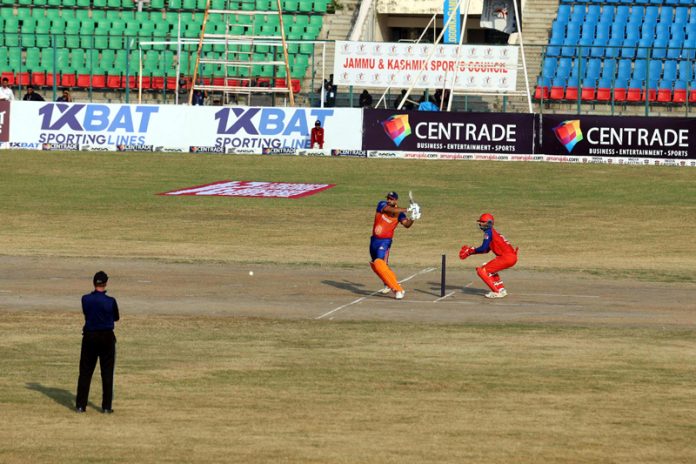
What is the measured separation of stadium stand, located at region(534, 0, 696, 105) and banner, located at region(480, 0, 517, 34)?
79.4 inches

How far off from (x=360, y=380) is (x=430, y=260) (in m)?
13.9

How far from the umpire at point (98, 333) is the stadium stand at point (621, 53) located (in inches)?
1439

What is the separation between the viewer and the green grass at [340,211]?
1271 inches

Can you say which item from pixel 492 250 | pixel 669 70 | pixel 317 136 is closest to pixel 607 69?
pixel 669 70

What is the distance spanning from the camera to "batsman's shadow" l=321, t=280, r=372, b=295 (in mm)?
26016

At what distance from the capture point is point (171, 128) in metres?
50.2

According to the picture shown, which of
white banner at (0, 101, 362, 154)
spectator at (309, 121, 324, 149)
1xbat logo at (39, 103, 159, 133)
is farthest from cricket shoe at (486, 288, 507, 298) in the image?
1xbat logo at (39, 103, 159, 133)

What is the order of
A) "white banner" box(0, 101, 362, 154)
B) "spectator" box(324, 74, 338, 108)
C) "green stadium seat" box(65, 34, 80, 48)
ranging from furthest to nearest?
"green stadium seat" box(65, 34, 80, 48) < "spectator" box(324, 74, 338, 108) < "white banner" box(0, 101, 362, 154)

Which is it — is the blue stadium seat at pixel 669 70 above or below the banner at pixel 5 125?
above

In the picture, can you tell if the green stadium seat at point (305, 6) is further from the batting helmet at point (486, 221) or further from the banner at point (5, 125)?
the batting helmet at point (486, 221)

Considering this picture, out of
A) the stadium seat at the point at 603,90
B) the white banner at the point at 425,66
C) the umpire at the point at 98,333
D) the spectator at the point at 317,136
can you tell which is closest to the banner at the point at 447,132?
the spectator at the point at 317,136

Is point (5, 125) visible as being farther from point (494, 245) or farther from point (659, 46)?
point (494, 245)

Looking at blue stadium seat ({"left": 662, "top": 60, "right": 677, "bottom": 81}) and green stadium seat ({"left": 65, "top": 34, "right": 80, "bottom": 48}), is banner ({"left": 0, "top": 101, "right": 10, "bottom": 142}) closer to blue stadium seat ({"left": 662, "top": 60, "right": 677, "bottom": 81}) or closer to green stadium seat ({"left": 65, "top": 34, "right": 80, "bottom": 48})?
green stadium seat ({"left": 65, "top": 34, "right": 80, "bottom": 48})

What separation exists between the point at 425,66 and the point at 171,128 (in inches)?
402
